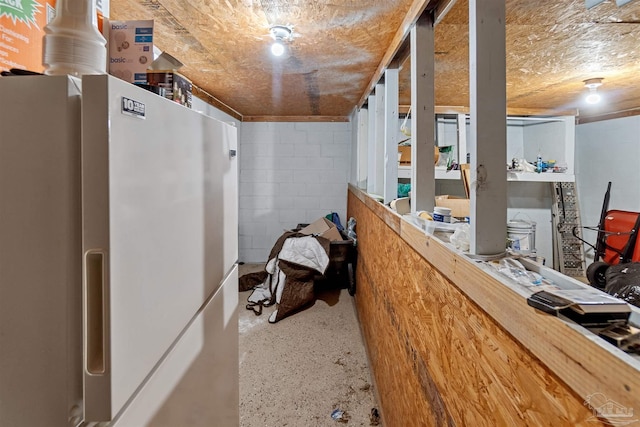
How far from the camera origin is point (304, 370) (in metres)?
2.39

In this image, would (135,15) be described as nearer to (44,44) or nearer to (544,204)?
(44,44)

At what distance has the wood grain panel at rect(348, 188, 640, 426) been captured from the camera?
48 cm

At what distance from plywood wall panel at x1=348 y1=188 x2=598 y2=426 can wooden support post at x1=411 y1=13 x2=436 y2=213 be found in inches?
11.3

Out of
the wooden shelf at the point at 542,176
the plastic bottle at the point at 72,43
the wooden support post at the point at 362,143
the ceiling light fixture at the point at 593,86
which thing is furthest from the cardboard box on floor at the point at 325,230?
the plastic bottle at the point at 72,43

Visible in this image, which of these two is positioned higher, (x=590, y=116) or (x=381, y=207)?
(x=590, y=116)

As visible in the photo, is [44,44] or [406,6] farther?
[406,6]

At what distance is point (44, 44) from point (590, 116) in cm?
586

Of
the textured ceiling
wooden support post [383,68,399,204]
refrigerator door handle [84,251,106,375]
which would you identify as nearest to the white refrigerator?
refrigerator door handle [84,251,106,375]

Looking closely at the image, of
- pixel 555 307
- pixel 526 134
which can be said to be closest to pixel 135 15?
pixel 555 307

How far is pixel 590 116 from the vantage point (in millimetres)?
4445

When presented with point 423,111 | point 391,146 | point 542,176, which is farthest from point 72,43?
point 542,176

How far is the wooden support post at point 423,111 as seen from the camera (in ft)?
4.84

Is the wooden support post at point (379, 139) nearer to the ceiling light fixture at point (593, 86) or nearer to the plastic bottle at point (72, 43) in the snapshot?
the ceiling light fixture at point (593, 86)

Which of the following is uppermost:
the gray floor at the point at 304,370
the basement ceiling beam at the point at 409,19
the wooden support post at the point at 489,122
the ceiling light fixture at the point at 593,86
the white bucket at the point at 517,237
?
the ceiling light fixture at the point at 593,86
